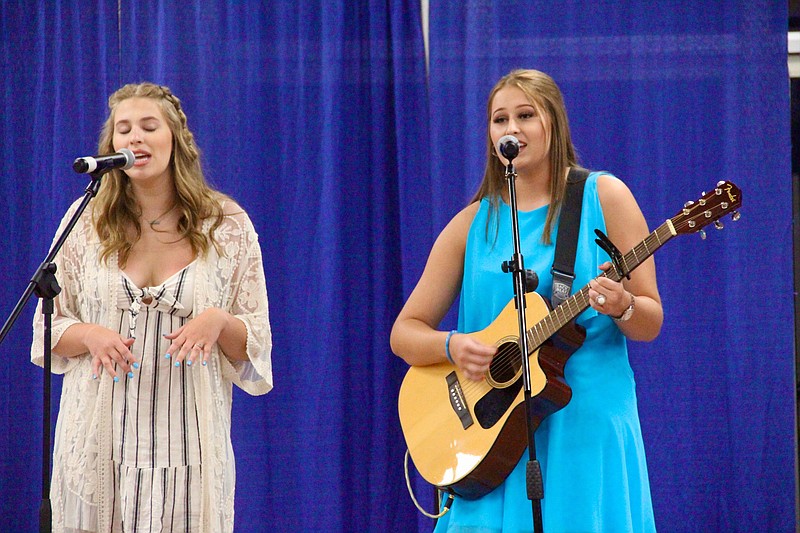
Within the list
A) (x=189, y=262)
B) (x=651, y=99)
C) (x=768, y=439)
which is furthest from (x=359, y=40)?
(x=768, y=439)

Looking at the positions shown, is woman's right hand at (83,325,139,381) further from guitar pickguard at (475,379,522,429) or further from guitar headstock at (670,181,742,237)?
guitar headstock at (670,181,742,237)

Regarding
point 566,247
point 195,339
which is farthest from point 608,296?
point 195,339

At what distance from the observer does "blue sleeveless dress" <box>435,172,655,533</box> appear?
7.05ft

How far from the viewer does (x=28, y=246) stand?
4027 mm

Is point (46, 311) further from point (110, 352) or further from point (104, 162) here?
point (104, 162)

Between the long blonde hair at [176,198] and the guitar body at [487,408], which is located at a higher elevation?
the long blonde hair at [176,198]

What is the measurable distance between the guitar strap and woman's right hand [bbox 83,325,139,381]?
106 centimetres

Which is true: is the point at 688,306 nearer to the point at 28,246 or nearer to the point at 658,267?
the point at 658,267

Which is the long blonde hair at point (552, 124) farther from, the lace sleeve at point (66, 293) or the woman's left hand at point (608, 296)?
the lace sleeve at point (66, 293)

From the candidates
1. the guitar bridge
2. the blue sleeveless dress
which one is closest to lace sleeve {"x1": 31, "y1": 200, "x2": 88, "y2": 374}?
the guitar bridge

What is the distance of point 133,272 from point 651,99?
2.45 m

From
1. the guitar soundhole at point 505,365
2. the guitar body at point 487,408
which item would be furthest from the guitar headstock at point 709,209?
the guitar soundhole at point 505,365

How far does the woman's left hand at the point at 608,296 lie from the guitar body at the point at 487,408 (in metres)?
0.17

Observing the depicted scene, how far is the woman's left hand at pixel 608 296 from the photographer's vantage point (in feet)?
6.77
